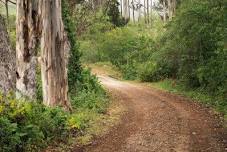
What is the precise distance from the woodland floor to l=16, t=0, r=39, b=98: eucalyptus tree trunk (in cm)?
305

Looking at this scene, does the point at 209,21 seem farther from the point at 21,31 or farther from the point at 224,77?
the point at 21,31

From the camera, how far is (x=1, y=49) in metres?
11.4

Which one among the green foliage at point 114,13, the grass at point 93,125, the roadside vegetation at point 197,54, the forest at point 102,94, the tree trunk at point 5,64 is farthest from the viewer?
the green foliage at point 114,13

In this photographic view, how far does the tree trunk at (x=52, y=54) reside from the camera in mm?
13391

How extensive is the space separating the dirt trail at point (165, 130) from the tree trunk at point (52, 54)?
2.44 meters

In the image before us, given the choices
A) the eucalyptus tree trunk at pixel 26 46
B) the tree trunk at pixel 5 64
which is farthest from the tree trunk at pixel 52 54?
the tree trunk at pixel 5 64

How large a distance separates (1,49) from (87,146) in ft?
11.7

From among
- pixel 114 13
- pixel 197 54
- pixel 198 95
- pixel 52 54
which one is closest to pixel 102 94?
pixel 198 95

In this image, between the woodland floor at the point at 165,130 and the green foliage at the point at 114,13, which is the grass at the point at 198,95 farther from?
the green foliage at the point at 114,13

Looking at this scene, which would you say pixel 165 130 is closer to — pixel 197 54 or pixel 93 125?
pixel 93 125

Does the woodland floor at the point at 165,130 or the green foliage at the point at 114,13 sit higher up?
the green foliage at the point at 114,13

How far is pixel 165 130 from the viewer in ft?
40.7

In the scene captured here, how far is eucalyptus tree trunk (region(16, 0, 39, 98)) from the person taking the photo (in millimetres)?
12953

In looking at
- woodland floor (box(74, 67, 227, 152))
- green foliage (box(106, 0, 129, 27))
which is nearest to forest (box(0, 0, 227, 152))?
woodland floor (box(74, 67, 227, 152))
